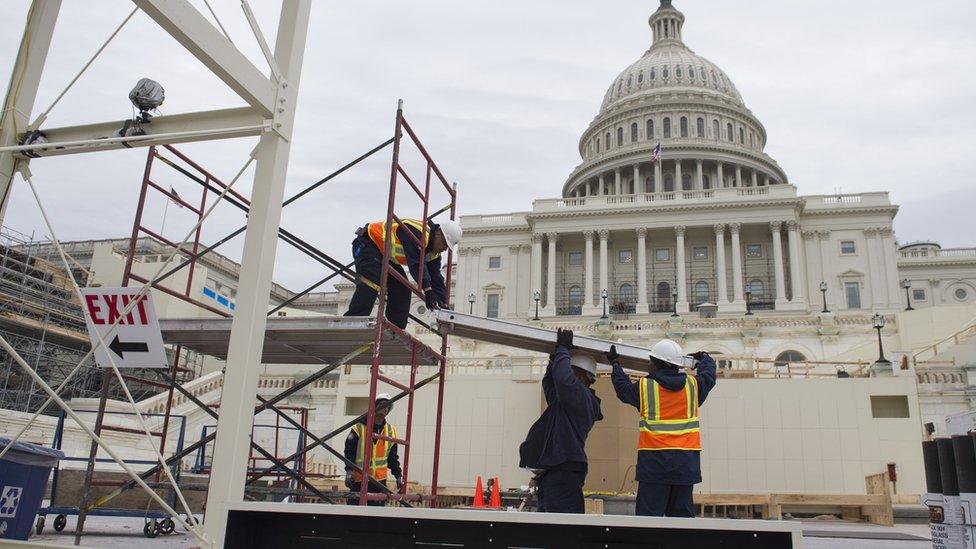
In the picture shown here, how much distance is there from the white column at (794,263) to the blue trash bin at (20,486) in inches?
2369

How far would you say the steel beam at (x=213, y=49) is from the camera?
13.7 ft

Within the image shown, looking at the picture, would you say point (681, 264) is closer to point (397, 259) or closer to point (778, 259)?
point (778, 259)

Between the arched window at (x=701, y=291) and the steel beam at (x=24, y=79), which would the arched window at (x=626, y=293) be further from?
the steel beam at (x=24, y=79)

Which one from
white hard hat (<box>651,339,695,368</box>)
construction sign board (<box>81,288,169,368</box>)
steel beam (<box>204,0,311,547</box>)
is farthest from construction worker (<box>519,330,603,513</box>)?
construction sign board (<box>81,288,169,368</box>)

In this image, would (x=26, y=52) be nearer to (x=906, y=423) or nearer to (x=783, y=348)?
(x=906, y=423)

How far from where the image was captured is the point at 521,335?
718cm

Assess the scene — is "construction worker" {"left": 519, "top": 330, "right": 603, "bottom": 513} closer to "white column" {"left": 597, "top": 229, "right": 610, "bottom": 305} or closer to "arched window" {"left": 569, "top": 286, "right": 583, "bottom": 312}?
"white column" {"left": 597, "top": 229, "right": 610, "bottom": 305}

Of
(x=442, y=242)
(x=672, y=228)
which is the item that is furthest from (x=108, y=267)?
(x=672, y=228)

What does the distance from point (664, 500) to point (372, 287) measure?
11.6 feet

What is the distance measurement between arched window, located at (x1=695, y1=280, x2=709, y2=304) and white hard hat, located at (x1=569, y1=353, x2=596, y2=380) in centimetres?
6012

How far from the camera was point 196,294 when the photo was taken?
36906 mm

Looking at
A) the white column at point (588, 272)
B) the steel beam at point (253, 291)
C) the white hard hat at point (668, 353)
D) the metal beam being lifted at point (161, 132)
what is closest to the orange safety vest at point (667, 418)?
the white hard hat at point (668, 353)

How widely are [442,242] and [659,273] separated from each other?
61195 millimetres

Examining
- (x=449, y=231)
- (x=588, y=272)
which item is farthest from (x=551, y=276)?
(x=449, y=231)
